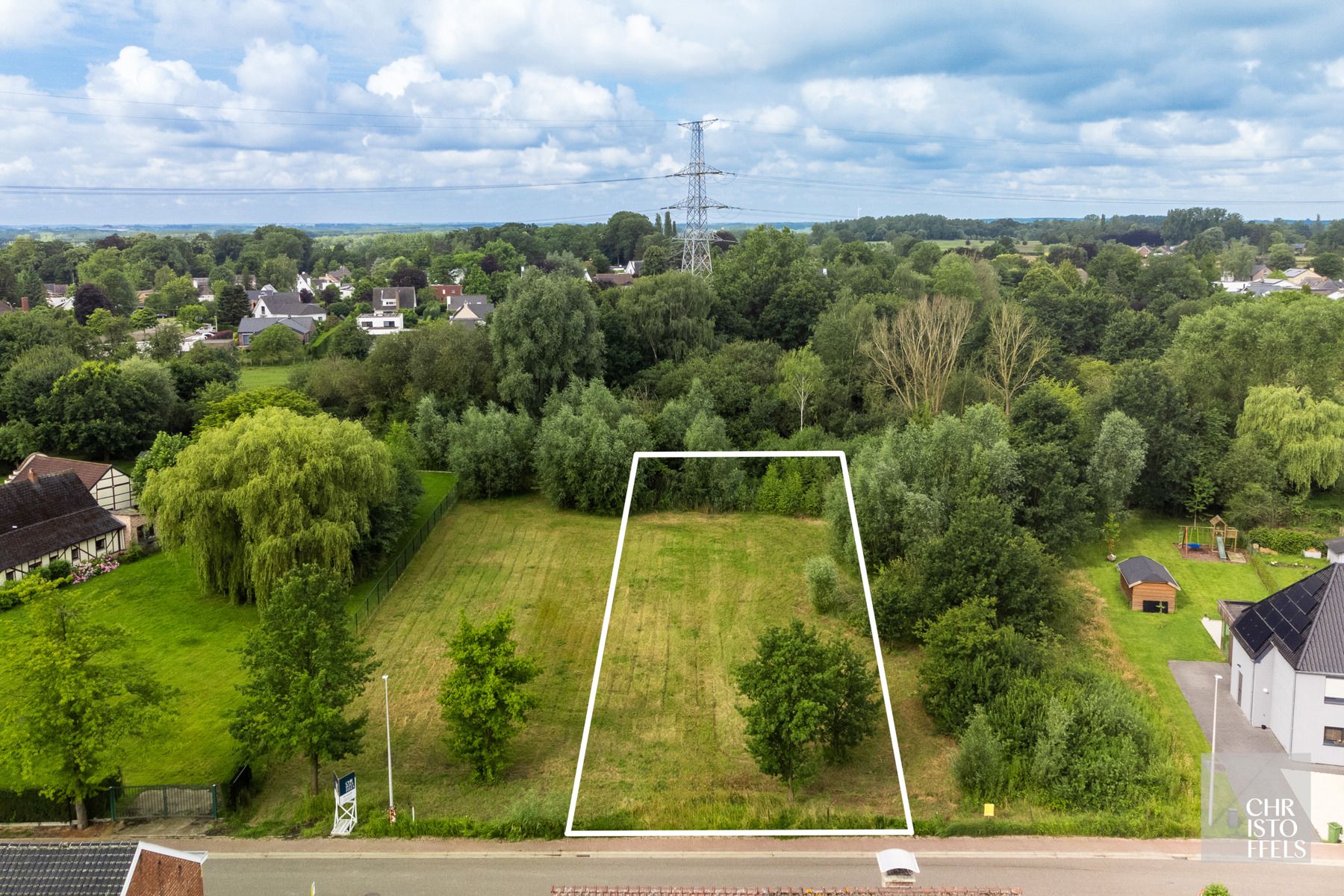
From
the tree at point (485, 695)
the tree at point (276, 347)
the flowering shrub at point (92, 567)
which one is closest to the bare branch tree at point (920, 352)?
the tree at point (485, 695)

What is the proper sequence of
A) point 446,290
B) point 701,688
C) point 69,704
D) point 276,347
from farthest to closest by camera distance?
point 446,290
point 276,347
point 701,688
point 69,704

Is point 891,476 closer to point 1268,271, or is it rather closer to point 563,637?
point 563,637

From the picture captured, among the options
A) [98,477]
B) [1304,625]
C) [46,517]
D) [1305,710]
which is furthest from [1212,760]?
[98,477]

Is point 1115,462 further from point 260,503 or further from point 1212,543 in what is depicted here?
point 260,503

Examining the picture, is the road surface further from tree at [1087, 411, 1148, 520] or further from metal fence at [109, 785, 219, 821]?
tree at [1087, 411, 1148, 520]

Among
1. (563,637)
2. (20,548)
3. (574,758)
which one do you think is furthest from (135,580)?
(574,758)

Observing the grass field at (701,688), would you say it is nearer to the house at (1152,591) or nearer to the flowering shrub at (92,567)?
the house at (1152,591)

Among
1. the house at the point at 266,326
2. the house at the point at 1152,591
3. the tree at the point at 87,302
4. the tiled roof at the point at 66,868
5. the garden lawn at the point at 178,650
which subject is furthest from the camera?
the house at the point at 266,326
